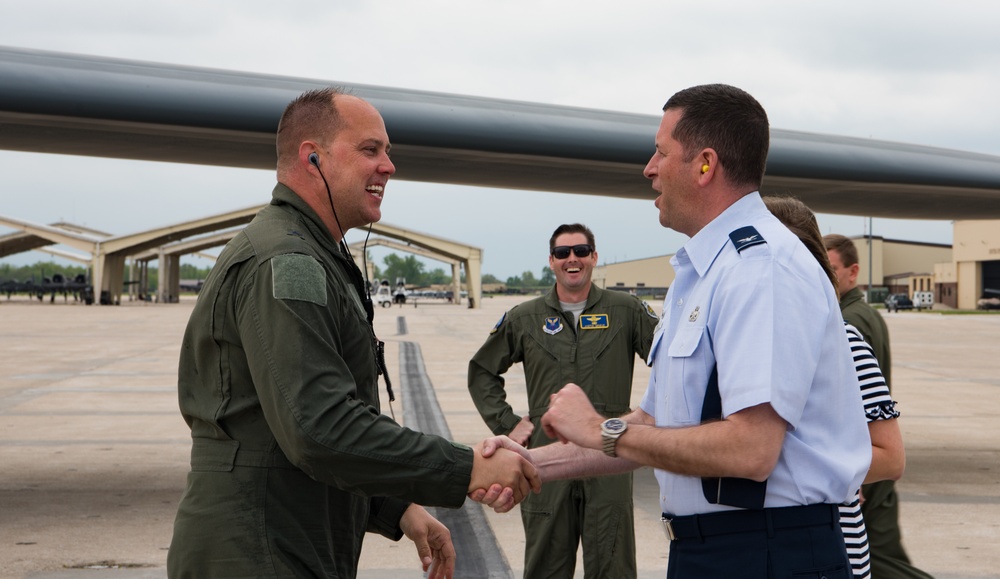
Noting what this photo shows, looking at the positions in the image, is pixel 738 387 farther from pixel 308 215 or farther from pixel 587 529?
pixel 587 529

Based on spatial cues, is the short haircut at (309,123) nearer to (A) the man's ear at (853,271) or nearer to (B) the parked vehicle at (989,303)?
(A) the man's ear at (853,271)

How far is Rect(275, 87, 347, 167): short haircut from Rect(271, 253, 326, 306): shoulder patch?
47 centimetres

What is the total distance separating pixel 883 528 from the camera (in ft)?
13.8

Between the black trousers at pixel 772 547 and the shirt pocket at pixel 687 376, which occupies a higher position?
the shirt pocket at pixel 687 376

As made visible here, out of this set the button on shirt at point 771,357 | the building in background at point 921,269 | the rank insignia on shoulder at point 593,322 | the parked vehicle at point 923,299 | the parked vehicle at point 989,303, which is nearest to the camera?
the button on shirt at point 771,357

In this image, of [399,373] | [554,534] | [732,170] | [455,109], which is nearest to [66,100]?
[455,109]

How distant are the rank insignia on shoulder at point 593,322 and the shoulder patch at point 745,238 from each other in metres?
3.24

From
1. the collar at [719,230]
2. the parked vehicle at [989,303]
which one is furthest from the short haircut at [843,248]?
the parked vehicle at [989,303]

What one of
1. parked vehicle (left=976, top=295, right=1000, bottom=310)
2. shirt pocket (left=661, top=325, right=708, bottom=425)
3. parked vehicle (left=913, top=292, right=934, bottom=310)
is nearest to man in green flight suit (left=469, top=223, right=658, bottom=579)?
shirt pocket (left=661, top=325, right=708, bottom=425)

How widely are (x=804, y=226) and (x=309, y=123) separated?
174 centimetres

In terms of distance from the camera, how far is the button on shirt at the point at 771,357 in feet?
6.85

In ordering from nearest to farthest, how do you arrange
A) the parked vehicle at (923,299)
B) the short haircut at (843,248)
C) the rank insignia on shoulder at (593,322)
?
1. the short haircut at (843,248)
2. the rank insignia on shoulder at (593,322)
3. the parked vehicle at (923,299)

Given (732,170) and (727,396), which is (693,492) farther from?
(732,170)

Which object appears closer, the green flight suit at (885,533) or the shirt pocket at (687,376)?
the shirt pocket at (687,376)
